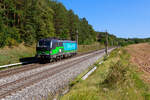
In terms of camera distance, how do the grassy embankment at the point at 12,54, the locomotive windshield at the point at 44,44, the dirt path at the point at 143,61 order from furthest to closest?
the locomotive windshield at the point at 44,44 < the grassy embankment at the point at 12,54 < the dirt path at the point at 143,61

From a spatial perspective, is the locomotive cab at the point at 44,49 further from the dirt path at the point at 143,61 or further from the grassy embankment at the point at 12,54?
the dirt path at the point at 143,61

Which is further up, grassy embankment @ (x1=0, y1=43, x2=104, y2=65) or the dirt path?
grassy embankment @ (x1=0, y1=43, x2=104, y2=65)

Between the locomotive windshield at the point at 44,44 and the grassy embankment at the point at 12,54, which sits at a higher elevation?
the locomotive windshield at the point at 44,44

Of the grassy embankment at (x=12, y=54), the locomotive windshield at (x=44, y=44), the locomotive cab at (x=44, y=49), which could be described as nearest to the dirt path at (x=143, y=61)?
the locomotive cab at (x=44, y=49)

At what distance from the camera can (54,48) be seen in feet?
61.1

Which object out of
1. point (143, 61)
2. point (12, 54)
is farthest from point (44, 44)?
point (143, 61)

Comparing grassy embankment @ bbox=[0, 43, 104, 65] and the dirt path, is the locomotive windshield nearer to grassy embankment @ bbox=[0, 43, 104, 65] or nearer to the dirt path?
grassy embankment @ bbox=[0, 43, 104, 65]

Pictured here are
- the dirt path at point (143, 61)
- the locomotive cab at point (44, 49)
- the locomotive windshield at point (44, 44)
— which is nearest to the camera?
the dirt path at point (143, 61)

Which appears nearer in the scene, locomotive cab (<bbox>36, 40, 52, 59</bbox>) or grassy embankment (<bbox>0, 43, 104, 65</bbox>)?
grassy embankment (<bbox>0, 43, 104, 65</bbox>)

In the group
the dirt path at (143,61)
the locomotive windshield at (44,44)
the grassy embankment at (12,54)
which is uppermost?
the locomotive windshield at (44,44)

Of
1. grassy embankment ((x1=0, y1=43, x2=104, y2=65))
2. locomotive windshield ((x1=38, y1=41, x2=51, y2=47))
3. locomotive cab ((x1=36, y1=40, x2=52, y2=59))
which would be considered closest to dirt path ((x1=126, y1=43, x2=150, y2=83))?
locomotive cab ((x1=36, y1=40, x2=52, y2=59))

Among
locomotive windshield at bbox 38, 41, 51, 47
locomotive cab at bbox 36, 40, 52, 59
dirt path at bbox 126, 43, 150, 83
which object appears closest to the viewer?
dirt path at bbox 126, 43, 150, 83

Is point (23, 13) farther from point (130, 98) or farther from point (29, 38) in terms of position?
point (130, 98)

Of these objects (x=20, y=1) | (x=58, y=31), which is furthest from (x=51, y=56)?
(x=58, y=31)
